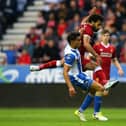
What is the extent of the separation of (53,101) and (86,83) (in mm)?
6719

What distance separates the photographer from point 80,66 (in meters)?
15.2

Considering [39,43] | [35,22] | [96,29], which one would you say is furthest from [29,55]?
[96,29]

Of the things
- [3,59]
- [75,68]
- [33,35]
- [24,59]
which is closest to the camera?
[75,68]

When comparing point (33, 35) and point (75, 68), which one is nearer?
point (75, 68)

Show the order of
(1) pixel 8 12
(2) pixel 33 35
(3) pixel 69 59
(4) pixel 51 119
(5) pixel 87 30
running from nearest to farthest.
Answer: (3) pixel 69 59 < (5) pixel 87 30 < (4) pixel 51 119 < (2) pixel 33 35 < (1) pixel 8 12

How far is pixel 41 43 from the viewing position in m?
24.4

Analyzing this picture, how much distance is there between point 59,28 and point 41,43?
1.10 m

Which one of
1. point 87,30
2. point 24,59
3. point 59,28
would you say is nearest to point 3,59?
point 24,59

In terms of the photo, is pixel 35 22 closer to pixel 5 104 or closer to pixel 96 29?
pixel 5 104

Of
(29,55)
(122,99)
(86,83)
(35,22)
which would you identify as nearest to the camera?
(86,83)

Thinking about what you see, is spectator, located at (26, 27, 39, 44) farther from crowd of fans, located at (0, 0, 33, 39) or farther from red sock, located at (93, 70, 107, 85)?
red sock, located at (93, 70, 107, 85)

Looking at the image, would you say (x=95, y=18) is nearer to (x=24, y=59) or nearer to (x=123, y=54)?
(x=123, y=54)

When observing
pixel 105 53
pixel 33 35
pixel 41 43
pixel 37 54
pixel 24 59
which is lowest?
pixel 24 59

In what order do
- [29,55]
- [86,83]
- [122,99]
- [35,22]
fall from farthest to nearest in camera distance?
[35,22]
[29,55]
[122,99]
[86,83]
